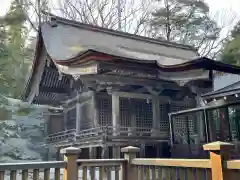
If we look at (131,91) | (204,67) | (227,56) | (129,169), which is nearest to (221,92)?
(204,67)

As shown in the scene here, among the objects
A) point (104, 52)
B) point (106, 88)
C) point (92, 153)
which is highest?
point (104, 52)

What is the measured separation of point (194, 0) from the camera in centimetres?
2791

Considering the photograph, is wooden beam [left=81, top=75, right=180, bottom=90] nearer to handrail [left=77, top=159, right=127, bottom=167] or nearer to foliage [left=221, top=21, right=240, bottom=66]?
handrail [left=77, top=159, right=127, bottom=167]

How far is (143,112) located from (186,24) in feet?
52.9

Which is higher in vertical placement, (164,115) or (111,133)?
(164,115)

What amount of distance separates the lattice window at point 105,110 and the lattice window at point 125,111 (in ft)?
1.80

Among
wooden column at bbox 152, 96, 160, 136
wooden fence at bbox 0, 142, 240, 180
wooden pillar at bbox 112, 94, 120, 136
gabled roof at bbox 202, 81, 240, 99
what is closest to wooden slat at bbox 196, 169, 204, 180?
wooden fence at bbox 0, 142, 240, 180

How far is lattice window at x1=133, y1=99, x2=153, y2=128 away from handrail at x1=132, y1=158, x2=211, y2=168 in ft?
29.3

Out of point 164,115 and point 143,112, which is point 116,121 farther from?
point 164,115

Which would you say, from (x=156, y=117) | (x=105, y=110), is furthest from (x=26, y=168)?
(x=105, y=110)

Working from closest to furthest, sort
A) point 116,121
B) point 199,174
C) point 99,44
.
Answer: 1. point 199,174
2. point 116,121
3. point 99,44

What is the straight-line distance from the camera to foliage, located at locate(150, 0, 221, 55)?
27531 millimetres

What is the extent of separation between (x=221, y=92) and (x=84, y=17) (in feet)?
59.3

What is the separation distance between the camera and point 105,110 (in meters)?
13.2
